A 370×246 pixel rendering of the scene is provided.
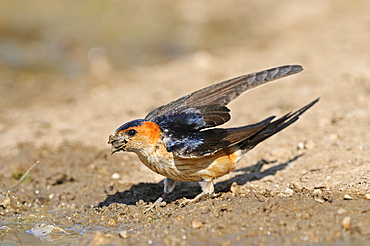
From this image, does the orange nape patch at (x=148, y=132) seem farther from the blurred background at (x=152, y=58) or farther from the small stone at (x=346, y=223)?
the blurred background at (x=152, y=58)

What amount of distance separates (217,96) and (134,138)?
1.20 metres

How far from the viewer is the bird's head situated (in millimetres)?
5129

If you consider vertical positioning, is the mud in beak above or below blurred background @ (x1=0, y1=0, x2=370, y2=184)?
below

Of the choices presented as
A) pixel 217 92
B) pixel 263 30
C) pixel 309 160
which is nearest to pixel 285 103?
pixel 309 160

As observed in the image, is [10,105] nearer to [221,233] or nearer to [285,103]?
[285,103]

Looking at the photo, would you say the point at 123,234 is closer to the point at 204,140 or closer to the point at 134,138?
the point at 134,138

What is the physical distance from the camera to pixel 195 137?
17.6 feet

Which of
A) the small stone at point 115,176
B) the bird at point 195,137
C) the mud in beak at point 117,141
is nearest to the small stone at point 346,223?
the bird at point 195,137

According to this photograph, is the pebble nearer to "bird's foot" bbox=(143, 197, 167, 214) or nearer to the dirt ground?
the dirt ground

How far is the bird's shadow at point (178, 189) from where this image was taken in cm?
616

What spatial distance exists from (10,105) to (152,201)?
5.32 meters

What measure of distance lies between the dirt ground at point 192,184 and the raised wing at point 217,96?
880mm

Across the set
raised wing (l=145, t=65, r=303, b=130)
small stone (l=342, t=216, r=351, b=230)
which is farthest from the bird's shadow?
small stone (l=342, t=216, r=351, b=230)

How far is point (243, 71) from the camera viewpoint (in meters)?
11.5
